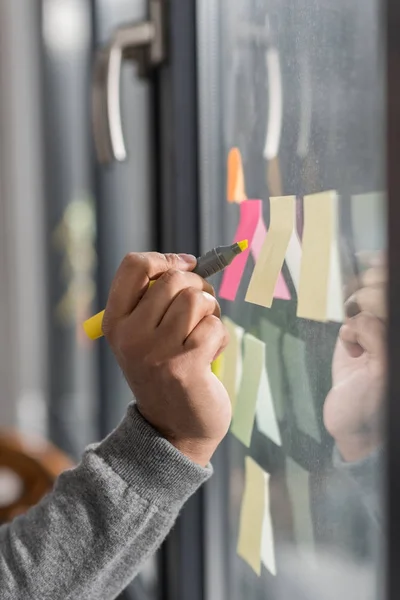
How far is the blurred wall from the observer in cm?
196

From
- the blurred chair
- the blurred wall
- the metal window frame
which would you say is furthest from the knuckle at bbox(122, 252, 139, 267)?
the blurred wall

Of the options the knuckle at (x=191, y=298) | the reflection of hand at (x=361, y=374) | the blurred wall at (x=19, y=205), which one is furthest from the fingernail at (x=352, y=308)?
the blurred wall at (x=19, y=205)

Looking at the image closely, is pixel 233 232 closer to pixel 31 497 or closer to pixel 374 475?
pixel 374 475

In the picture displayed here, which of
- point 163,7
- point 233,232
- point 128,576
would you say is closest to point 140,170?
point 163,7

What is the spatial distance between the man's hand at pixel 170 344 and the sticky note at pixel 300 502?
57mm

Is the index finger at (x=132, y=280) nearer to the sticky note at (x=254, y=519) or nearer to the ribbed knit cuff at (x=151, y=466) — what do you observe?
the ribbed knit cuff at (x=151, y=466)

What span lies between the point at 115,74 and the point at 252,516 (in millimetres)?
444

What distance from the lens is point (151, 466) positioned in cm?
54

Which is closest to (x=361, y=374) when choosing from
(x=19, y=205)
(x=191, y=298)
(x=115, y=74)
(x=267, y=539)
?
(x=191, y=298)

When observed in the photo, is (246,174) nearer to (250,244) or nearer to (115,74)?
(250,244)

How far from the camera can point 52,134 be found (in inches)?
73.7

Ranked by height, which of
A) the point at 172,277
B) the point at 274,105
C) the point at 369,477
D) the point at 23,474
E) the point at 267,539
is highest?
the point at 274,105

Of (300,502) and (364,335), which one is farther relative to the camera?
(300,502)

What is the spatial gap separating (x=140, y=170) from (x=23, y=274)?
98cm
